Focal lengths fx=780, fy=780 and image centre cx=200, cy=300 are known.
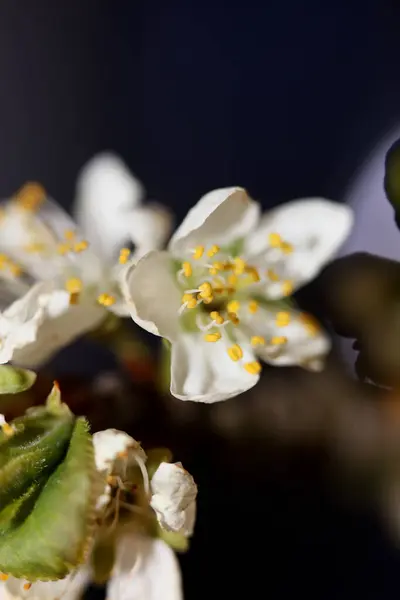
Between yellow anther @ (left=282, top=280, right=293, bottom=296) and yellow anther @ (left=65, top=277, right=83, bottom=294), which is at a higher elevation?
yellow anther @ (left=65, top=277, right=83, bottom=294)

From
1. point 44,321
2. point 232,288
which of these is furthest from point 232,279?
point 44,321

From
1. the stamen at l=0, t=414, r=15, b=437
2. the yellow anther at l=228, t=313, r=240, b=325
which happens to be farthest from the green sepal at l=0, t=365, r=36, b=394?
the yellow anther at l=228, t=313, r=240, b=325

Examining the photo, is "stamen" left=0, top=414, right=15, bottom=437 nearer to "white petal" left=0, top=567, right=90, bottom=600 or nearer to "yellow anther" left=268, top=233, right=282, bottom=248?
"white petal" left=0, top=567, right=90, bottom=600

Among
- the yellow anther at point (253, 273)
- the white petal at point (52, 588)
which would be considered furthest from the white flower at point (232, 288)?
the white petal at point (52, 588)

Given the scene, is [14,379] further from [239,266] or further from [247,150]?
[247,150]

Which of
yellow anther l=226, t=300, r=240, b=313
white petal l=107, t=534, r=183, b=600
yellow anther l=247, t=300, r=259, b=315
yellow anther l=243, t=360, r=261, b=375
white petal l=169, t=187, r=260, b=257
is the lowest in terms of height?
white petal l=107, t=534, r=183, b=600

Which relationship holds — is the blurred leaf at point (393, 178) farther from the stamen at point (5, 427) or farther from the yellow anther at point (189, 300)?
the stamen at point (5, 427)

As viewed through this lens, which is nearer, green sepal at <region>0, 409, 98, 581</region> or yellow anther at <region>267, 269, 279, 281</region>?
green sepal at <region>0, 409, 98, 581</region>

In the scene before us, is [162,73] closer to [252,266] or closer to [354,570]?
[252,266]
